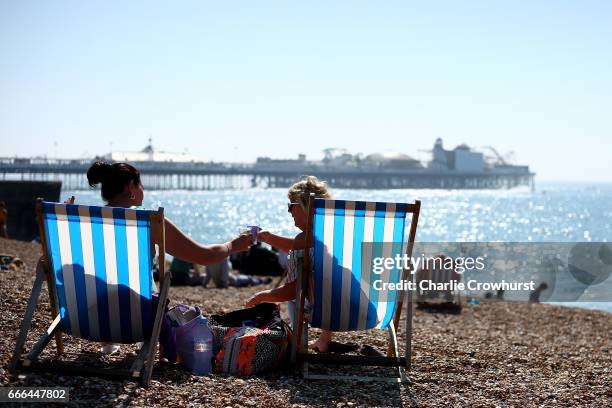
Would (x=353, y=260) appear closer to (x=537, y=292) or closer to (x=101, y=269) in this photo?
(x=101, y=269)

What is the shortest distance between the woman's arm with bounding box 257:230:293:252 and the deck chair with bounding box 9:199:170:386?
A: 1.57 feet

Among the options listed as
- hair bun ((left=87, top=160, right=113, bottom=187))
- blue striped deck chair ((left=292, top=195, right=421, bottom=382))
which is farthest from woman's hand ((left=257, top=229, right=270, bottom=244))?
hair bun ((left=87, top=160, right=113, bottom=187))

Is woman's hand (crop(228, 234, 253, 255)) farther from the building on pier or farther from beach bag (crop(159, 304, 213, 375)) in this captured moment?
the building on pier

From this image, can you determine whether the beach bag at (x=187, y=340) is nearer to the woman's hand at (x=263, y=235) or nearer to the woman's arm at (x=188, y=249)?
the woman's arm at (x=188, y=249)

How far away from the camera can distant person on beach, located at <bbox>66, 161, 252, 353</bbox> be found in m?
2.93

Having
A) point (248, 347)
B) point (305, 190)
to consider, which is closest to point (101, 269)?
point (248, 347)

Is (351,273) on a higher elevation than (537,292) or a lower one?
higher

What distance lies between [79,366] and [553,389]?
179 centimetres

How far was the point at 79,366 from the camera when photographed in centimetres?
277

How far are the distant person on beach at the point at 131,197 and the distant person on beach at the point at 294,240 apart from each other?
27 centimetres

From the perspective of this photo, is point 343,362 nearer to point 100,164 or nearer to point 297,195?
point 297,195

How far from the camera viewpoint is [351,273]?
3150 mm

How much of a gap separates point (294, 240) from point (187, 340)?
0.59 meters

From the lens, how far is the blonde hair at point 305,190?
325cm
